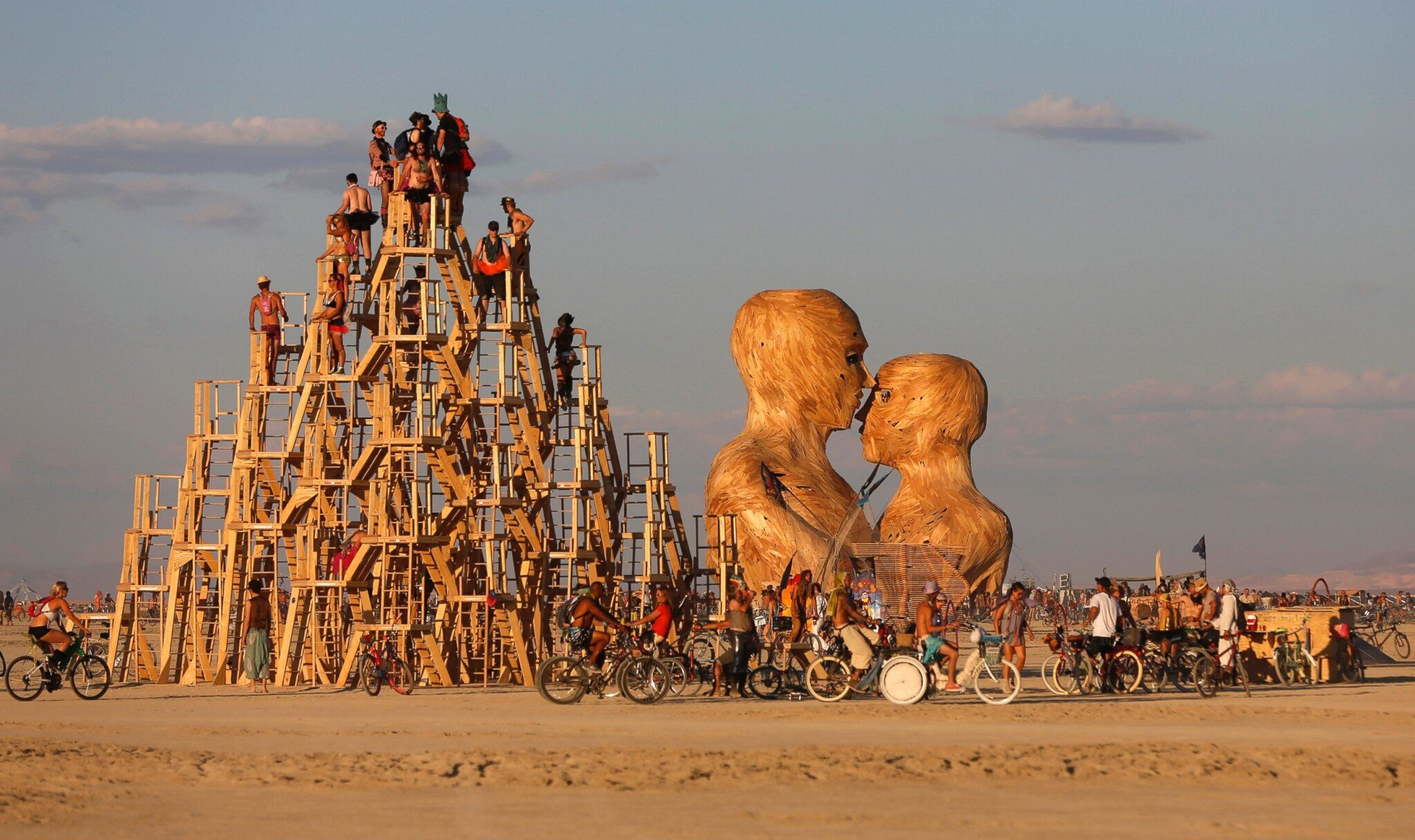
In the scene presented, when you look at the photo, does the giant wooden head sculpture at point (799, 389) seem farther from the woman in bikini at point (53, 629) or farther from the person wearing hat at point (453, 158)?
the woman in bikini at point (53, 629)

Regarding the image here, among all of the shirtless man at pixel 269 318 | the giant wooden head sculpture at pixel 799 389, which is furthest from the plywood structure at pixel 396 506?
the giant wooden head sculpture at pixel 799 389

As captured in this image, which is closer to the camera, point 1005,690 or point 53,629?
point 1005,690

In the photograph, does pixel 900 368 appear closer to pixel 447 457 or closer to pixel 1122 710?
pixel 447 457

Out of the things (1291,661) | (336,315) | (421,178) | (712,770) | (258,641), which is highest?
(421,178)

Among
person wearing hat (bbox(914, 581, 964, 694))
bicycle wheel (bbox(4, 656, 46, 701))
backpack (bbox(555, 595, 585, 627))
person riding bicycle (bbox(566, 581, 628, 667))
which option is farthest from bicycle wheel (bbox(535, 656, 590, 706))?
bicycle wheel (bbox(4, 656, 46, 701))

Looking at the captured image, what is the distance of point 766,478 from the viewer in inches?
1884

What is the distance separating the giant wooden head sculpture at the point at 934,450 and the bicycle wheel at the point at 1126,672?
2677cm

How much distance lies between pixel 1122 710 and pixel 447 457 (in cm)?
1091

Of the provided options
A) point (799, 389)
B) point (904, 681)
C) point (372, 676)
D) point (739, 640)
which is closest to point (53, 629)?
point (372, 676)

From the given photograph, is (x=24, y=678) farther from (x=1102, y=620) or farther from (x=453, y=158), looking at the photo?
(x=1102, y=620)

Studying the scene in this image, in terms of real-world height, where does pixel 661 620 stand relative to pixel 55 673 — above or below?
above

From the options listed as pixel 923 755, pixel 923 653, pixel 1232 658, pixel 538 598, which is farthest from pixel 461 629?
pixel 923 755

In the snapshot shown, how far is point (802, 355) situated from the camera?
5109 centimetres

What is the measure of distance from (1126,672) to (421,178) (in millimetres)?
12468
